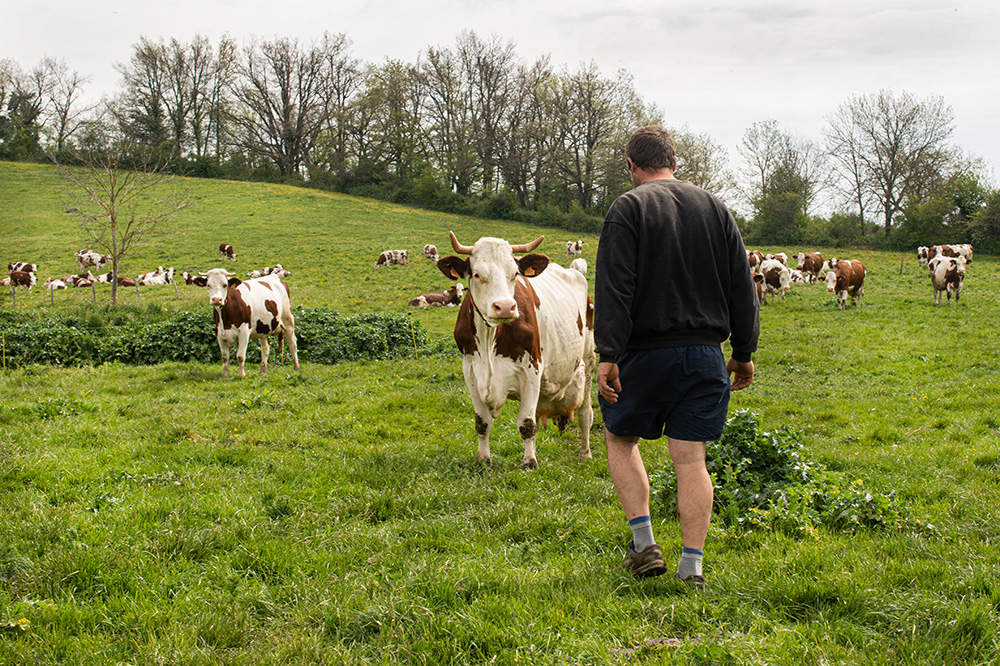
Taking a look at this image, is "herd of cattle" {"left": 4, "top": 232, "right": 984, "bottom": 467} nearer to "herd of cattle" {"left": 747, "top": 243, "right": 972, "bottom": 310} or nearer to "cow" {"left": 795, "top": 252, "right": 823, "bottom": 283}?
"herd of cattle" {"left": 747, "top": 243, "right": 972, "bottom": 310}

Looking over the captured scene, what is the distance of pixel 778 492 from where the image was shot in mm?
4820

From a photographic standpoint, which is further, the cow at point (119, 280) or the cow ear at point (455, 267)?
the cow at point (119, 280)

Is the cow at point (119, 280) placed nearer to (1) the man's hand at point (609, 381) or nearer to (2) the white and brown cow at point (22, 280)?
(2) the white and brown cow at point (22, 280)

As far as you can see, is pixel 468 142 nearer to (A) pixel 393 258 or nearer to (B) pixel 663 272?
(A) pixel 393 258

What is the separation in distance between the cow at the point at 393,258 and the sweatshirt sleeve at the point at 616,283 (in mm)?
28992

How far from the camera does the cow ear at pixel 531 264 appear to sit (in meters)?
6.17

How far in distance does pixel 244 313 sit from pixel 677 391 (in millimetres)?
10849

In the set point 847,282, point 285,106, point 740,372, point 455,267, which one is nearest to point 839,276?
point 847,282

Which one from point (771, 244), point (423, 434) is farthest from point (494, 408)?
point (771, 244)

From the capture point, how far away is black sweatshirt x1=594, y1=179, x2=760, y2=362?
11.5 ft

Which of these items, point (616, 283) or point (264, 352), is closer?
point (616, 283)

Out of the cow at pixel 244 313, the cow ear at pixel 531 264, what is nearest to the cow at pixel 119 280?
→ the cow at pixel 244 313

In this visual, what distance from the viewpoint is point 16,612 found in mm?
3348

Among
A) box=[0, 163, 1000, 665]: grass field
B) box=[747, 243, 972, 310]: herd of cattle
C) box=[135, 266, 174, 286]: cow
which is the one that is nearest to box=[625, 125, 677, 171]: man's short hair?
box=[0, 163, 1000, 665]: grass field
